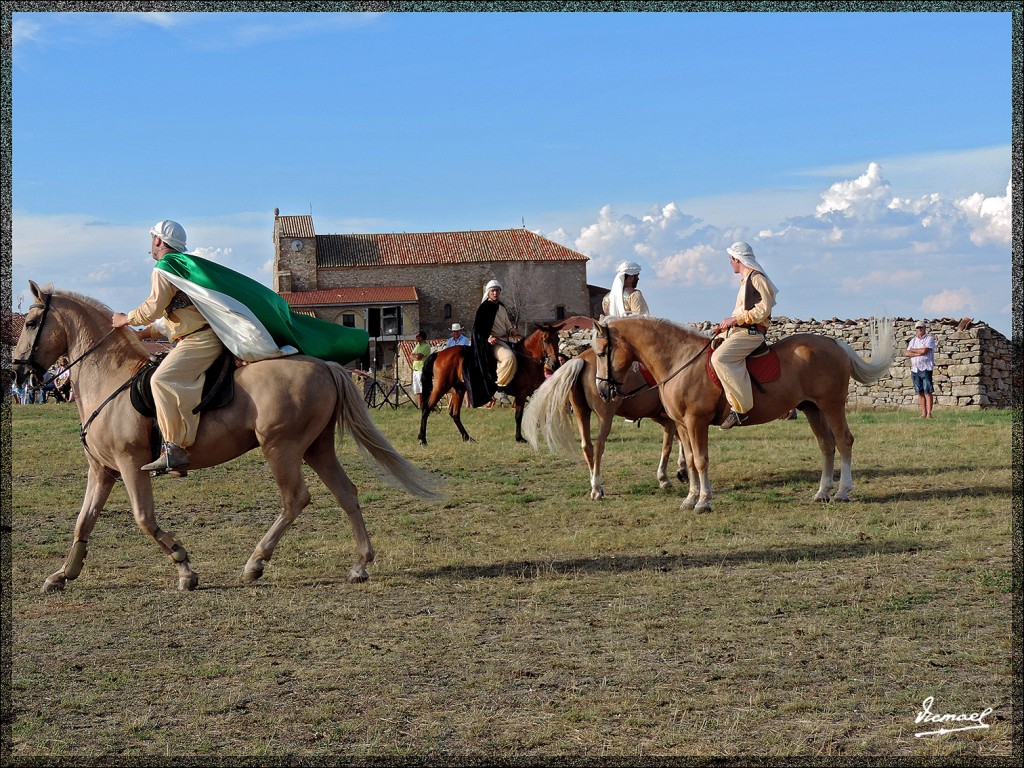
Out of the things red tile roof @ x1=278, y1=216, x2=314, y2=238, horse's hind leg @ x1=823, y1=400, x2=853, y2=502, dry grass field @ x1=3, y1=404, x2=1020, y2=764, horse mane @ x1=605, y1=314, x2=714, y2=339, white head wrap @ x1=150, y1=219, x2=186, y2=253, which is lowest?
dry grass field @ x1=3, y1=404, x2=1020, y2=764

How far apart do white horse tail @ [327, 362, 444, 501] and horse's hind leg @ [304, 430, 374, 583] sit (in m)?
0.18

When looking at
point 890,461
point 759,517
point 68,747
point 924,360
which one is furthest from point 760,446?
point 68,747

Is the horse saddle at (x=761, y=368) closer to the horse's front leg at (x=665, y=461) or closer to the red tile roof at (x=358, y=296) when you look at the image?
the horse's front leg at (x=665, y=461)

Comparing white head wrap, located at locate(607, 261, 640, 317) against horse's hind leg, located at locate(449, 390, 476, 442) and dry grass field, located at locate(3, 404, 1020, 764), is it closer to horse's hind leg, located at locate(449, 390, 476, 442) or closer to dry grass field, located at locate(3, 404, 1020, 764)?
dry grass field, located at locate(3, 404, 1020, 764)

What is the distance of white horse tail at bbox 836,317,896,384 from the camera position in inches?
400

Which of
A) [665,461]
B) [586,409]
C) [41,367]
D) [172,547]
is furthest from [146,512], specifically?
[665,461]

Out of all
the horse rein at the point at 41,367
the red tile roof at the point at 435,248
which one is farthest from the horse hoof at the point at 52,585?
the red tile roof at the point at 435,248

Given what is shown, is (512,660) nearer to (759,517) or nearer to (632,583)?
(632,583)

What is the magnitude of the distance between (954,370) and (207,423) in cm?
1974

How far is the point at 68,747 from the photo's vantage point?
4234mm

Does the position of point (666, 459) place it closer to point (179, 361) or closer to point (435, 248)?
point (179, 361)

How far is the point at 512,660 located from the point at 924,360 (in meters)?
17.6

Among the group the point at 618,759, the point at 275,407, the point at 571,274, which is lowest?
the point at 618,759

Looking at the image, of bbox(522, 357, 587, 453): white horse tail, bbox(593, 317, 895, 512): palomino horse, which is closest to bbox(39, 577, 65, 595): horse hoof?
bbox(522, 357, 587, 453): white horse tail
